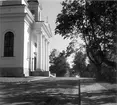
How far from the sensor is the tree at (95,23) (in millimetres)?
12297

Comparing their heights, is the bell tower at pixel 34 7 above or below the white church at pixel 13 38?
above

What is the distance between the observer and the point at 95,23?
44.9 ft

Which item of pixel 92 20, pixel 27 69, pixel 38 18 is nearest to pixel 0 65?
pixel 27 69

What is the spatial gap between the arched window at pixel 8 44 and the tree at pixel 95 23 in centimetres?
1970

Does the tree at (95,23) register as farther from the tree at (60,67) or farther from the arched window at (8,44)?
the tree at (60,67)

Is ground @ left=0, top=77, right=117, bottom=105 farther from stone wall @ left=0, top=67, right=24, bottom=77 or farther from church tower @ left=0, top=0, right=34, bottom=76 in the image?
church tower @ left=0, top=0, right=34, bottom=76

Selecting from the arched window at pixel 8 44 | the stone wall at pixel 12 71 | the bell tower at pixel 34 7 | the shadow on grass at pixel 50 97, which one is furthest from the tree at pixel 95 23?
the bell tower at pixel 34 7

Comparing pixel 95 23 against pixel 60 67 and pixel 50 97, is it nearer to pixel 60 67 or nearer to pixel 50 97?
pixel 50 97

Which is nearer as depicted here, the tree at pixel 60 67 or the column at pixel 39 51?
the column at pixel 39 51

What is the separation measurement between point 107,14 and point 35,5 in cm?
3565

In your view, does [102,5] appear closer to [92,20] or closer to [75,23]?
[92,20]

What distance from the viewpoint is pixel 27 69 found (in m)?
36.0

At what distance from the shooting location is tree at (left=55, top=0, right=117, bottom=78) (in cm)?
1230

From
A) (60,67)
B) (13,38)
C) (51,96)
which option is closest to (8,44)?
(13,38)
